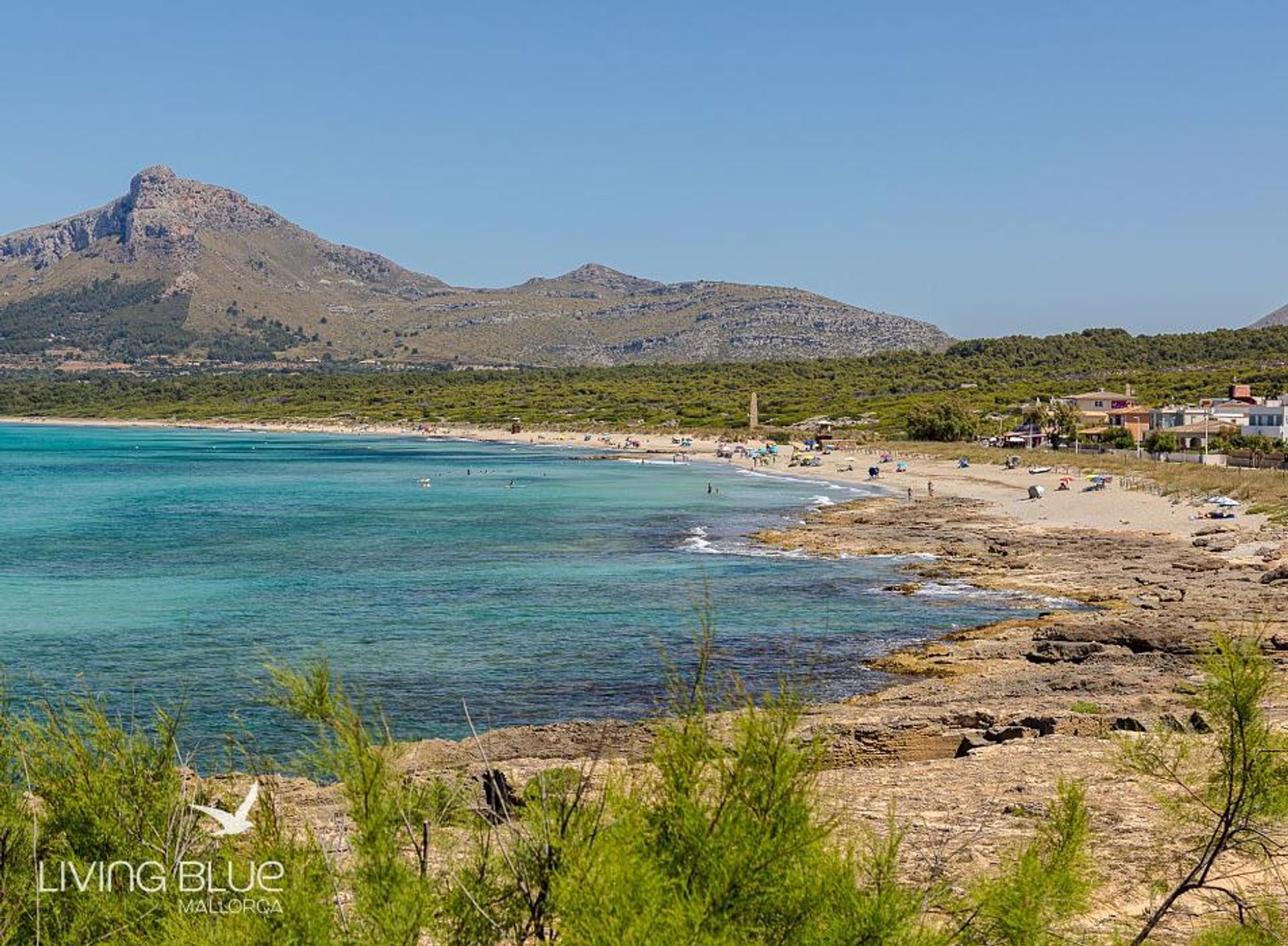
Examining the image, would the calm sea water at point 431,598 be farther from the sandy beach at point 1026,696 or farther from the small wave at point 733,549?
the sandy beach at point 1026,696

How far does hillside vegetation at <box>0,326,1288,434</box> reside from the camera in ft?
401

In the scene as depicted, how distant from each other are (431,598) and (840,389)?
120 metres

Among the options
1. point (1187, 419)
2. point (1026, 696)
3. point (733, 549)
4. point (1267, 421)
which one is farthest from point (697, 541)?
point (1187, 419)

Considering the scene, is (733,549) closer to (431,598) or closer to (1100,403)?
(431,598)

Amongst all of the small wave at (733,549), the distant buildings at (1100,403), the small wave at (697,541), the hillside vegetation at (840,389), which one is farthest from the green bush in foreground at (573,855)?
the hillside vegetation at (840,389)

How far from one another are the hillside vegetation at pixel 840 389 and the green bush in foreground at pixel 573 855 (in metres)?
107

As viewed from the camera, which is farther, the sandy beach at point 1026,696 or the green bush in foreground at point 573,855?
the sandy beach at point 1026,696

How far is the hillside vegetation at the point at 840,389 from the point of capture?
401 feet

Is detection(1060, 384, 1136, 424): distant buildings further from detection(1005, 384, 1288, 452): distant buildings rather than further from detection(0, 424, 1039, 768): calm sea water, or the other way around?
detection(0, 424, 1039, 768): calm sea water

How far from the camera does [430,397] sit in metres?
182

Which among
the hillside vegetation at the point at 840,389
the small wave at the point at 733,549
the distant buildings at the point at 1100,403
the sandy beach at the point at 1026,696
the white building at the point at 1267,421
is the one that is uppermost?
the hillside vegetation at the point at 840,389

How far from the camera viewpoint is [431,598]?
3388 cm

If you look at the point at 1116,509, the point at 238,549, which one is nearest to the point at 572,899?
the point at 238,549

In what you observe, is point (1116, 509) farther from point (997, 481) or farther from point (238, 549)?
point (238, 549)
